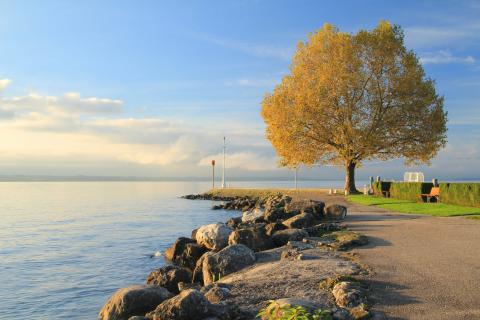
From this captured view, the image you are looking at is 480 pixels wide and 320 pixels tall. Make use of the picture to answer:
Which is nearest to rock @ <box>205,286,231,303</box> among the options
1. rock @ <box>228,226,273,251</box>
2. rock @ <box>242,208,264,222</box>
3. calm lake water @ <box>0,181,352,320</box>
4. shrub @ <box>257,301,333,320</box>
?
shrub @ <box>257,301,333,320</box>

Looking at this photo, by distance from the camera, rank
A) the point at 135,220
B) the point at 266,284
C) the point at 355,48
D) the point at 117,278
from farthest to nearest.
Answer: the point at 355,48
the point at 135,220
the point at 117,278
the point at 266,284

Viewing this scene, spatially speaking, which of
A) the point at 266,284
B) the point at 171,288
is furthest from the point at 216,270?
the point at 266,284

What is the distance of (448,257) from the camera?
475 inches

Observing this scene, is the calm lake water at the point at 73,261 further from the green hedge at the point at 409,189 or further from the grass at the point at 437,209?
the green hedge at the point at 409,189

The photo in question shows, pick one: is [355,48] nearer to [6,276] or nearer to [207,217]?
[207,217]

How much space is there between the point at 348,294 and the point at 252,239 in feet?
23.6

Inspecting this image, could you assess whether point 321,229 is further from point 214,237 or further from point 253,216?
point 253,216

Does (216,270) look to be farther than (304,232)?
No

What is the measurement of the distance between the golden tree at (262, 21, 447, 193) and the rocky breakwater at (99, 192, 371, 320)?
23902mm

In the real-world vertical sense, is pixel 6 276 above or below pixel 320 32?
below

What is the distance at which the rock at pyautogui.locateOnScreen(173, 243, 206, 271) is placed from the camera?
16.4m

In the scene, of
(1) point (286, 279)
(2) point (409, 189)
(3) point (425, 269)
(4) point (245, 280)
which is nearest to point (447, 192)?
(2) point (409, 189)

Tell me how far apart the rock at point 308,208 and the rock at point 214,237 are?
6707 millimetres

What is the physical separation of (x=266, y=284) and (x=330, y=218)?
537 inches
